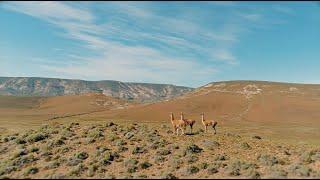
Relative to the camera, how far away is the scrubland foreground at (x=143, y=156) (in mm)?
23625

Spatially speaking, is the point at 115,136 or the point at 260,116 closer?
the point at 115,136

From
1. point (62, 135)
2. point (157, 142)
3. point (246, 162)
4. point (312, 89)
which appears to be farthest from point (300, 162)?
point (312, 89)

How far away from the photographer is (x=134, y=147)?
96.2 feet

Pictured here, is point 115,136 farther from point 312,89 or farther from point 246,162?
point 312,89

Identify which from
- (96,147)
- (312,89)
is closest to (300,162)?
(96,147)

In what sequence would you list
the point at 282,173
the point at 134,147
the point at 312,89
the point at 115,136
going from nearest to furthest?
the point at 282,173
the point at 134,147
the point at 115,136
the point at 312,89

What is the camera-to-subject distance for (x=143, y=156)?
27953mm

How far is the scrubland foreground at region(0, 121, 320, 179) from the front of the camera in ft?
77.5

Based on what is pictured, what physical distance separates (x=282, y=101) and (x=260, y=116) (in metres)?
29.5

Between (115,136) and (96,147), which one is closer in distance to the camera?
(96,147)

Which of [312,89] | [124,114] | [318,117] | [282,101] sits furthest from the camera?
[312,89]

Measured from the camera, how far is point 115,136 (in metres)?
32.8

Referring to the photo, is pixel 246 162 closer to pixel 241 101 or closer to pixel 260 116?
pixel 260 116

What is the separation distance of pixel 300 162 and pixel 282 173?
471 cm
